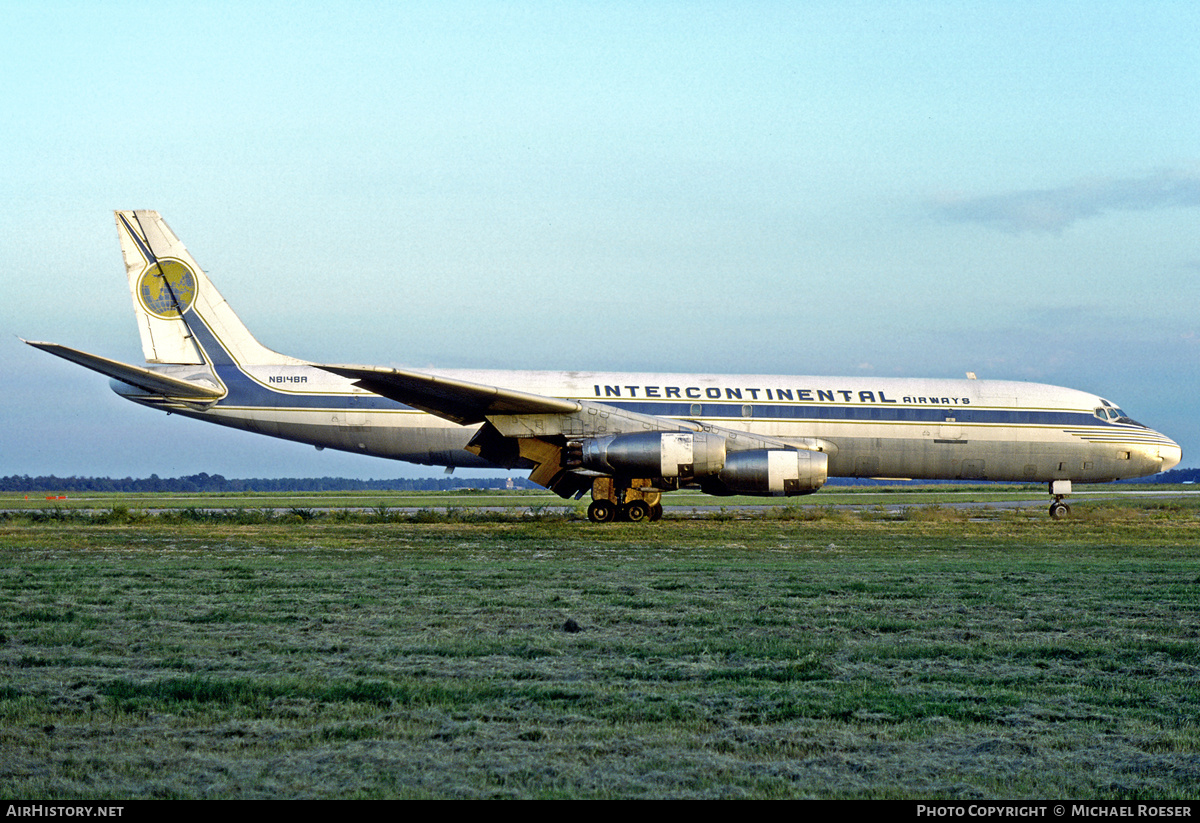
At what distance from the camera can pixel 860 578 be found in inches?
432

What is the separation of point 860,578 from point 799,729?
21.0ft

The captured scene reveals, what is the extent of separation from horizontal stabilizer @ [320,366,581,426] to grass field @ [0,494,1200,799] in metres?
6.68

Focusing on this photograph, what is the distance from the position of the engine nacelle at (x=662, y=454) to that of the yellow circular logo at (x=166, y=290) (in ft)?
37.5

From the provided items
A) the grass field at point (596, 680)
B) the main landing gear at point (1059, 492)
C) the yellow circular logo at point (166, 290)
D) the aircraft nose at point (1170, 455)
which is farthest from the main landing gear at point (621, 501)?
the aircraft nose at point (1170, 455)

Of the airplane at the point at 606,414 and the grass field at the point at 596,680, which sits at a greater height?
the airplane at the point at 606,414

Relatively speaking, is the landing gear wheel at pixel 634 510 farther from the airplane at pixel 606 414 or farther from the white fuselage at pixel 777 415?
the white fuselage at pixel 777 415

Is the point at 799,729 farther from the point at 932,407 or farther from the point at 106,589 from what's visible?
the point at 932,407

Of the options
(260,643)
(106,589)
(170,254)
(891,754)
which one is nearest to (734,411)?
(170,254)

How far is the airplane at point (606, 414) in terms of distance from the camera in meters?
21.5

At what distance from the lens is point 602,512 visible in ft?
70.3

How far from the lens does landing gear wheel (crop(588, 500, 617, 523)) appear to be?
21406 mm

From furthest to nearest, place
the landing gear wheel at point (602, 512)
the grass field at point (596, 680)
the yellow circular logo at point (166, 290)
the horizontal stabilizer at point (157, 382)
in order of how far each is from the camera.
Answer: the yellow circular logo at point (166, 290) → the horizontal stabilizer at point (157, 382) → the landing gear wheel at point (602, 512) → the grass field at point (596, 680)

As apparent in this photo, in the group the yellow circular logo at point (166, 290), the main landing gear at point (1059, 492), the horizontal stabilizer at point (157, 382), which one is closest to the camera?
the horizontal stabilizer at point (157, 382)

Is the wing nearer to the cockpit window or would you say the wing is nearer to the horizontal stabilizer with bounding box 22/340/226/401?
the horizontal stabilizer with bounding box 22/340/226/401
